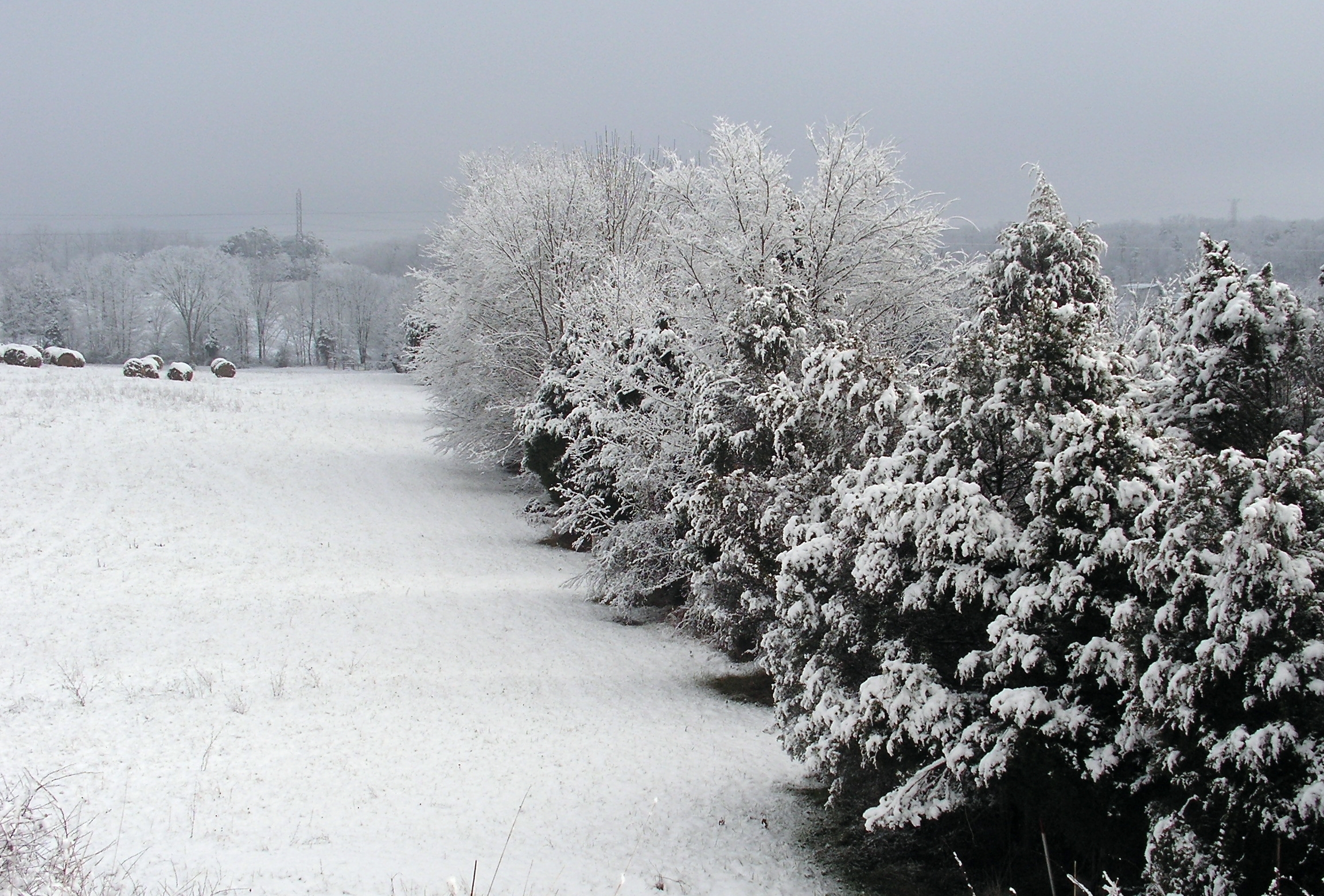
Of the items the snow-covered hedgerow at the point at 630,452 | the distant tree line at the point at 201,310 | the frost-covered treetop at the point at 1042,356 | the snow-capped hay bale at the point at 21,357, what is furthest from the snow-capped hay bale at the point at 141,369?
the frost-covered treetop at the point at 1042,356

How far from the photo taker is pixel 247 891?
5.11 m

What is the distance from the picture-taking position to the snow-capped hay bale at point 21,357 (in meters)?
39.2

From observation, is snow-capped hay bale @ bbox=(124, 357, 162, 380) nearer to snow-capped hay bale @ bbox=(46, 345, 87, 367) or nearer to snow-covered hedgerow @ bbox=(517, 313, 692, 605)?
snow-capped hay bale @ bbox=(46, 345, 87, 367)

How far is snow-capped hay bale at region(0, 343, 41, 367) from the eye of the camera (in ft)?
129

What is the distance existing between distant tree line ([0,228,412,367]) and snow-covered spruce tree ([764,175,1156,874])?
62811 mm

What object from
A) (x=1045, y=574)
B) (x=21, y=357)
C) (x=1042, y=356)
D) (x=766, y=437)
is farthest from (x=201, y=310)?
(x=1045, y=574)

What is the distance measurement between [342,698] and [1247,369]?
10326 millimetres

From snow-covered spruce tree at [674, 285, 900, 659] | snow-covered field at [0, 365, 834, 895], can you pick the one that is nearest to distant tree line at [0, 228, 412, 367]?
Answer: snow-covered field at [0, 365, 834, 895]

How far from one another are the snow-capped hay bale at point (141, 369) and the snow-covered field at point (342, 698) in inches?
660

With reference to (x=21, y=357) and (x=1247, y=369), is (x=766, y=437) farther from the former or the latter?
(x=21, y=357)

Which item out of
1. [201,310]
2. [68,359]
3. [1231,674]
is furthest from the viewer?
[201,310]

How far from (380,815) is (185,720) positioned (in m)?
3.17

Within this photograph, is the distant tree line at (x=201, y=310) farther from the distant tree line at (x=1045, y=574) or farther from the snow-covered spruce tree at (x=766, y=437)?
the distant tree line at (x=1045, y=574)

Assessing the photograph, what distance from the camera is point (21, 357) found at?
39.2 metres
